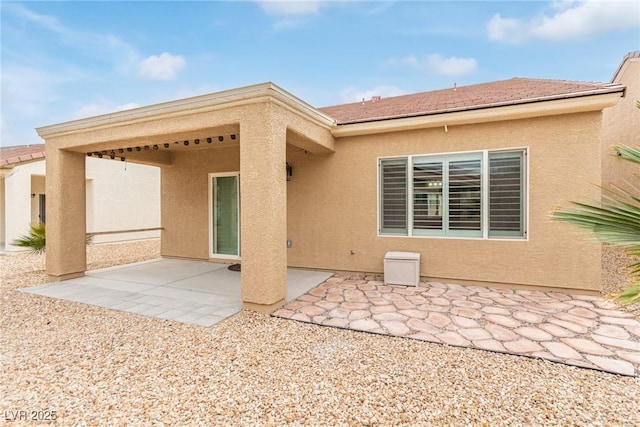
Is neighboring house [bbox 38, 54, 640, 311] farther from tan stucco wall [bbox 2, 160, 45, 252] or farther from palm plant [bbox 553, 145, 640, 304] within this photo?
tan stucco wall [bbox 2, 160, 45, 252]

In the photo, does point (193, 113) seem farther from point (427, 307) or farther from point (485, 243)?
point (485, 243)

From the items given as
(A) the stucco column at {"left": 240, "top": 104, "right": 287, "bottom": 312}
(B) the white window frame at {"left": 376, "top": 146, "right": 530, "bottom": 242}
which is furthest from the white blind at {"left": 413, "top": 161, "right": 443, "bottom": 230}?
(A) the stucco column at {"left": 240, "top": 104, "right": 287, "bottom": 312}

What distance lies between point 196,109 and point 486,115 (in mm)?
6955

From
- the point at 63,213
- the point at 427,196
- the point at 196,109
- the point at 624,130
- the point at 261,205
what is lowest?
the point at 63,213

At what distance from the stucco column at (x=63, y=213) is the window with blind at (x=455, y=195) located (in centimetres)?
908

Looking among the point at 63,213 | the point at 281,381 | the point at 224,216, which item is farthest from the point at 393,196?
the point at 63,213

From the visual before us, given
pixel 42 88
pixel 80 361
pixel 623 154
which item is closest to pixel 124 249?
pixel 42 88

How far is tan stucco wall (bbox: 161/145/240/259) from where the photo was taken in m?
11.6

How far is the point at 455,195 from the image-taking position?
26.8 feet

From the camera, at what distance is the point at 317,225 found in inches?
381

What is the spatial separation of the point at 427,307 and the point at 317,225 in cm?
438

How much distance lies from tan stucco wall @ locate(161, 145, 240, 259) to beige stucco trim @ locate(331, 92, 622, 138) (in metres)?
5.09

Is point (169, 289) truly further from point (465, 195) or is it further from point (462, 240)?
point (465, 195)

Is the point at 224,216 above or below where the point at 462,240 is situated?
above
